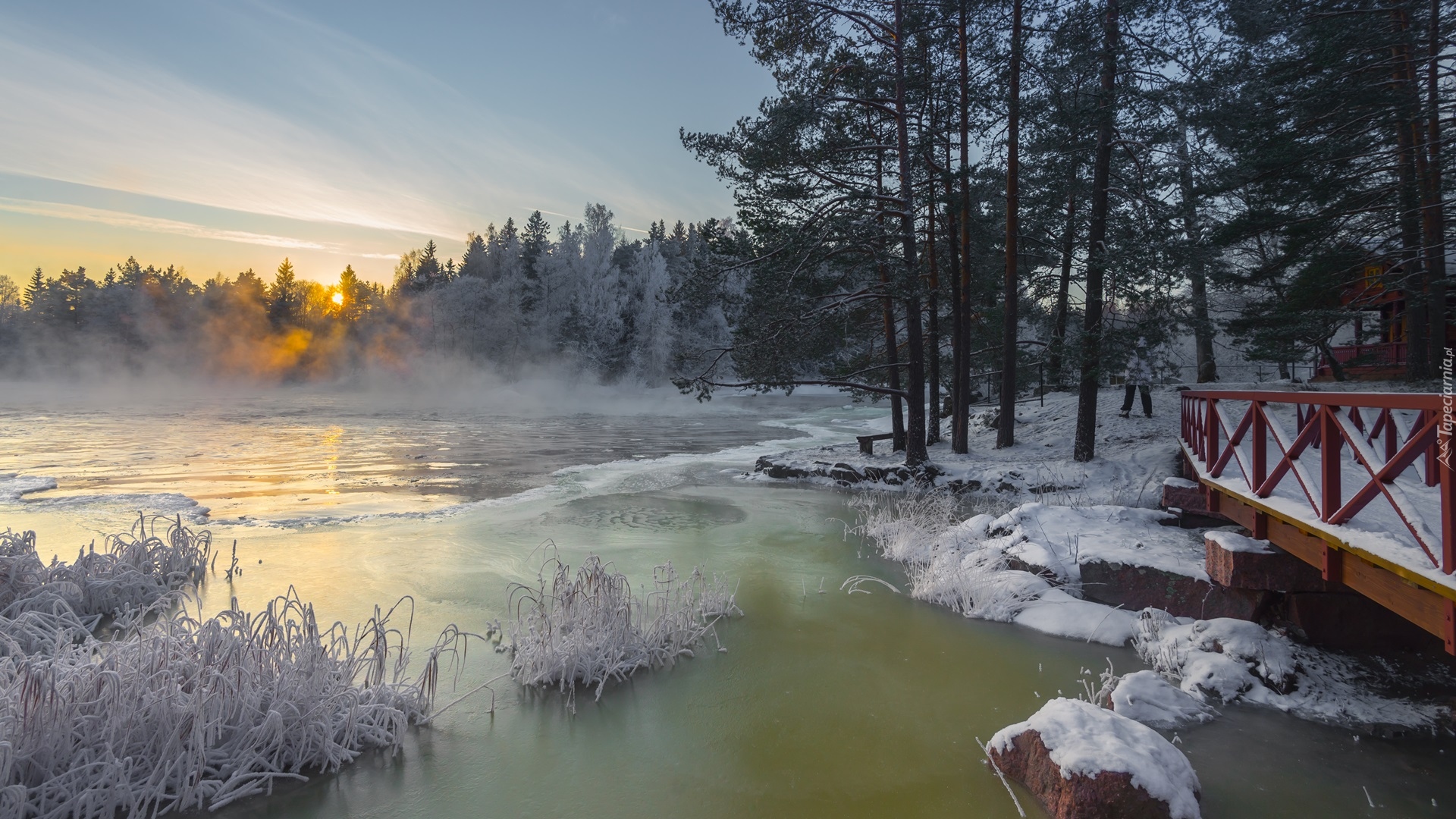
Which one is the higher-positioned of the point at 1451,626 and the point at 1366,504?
the point at 1366,504

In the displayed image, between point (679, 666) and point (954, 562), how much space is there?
3676 mm

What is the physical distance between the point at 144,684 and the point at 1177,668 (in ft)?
23.1

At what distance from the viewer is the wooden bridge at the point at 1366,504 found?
131 inches

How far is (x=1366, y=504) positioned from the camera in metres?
4.19

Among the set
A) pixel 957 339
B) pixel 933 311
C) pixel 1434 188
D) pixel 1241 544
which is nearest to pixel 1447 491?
pixel 1241 544

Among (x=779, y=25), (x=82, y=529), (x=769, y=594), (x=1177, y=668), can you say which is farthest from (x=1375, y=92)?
(x=82, y=529)

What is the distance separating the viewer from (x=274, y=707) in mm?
4168

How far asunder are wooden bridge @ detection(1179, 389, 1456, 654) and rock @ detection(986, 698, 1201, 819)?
1.35m

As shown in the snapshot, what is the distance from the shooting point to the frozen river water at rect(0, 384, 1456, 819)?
4.04 meters

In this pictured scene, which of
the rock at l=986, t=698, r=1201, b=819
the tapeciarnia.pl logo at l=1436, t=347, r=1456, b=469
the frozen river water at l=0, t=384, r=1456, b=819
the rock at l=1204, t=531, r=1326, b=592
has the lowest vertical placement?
the frozen river water at l=0, t=384, r=1456, b=819

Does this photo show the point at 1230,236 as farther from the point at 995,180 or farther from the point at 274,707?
the point at 274,707

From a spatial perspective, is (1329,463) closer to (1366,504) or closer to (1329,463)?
(1329,463)

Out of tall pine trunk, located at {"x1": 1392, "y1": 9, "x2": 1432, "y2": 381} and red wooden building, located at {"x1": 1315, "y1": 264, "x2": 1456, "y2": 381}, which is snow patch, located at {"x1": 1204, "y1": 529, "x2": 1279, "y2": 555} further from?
red wooden building, located at {"x1": 1315, "y1": 264, "x2": 1456, "y2": 381}

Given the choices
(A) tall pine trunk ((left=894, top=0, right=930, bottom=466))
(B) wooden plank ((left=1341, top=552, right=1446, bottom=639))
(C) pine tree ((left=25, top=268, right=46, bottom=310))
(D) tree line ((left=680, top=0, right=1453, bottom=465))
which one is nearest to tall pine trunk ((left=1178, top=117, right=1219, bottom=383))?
(D) tree line ((left=680, top=0, right=1453, bottom=465))
